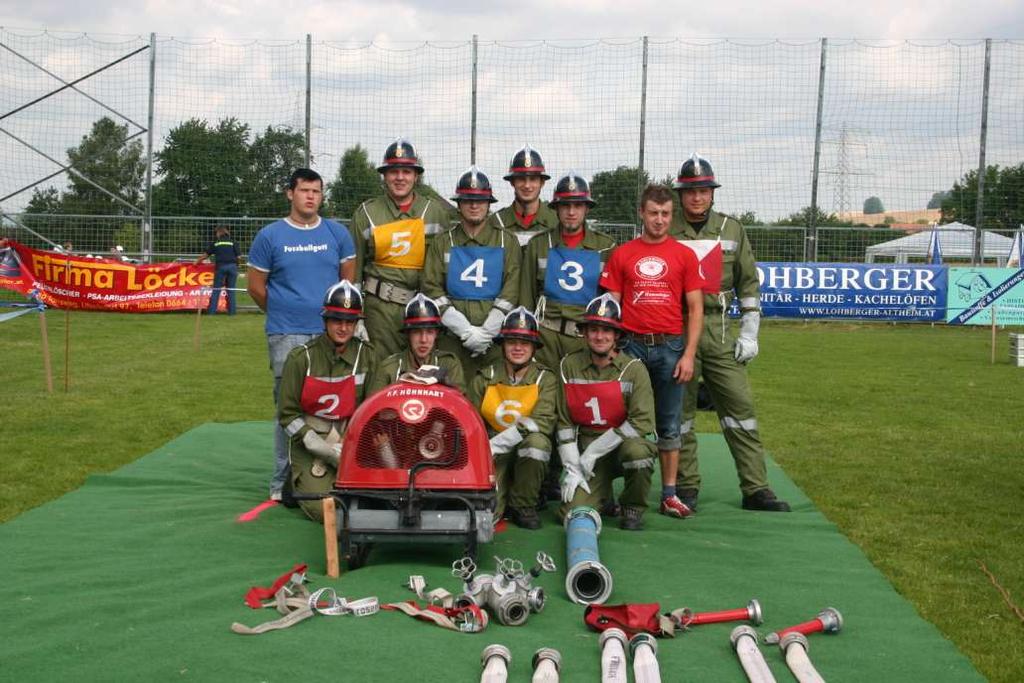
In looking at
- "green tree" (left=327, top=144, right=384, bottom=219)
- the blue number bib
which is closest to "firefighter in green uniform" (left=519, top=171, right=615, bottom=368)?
the blue number bib

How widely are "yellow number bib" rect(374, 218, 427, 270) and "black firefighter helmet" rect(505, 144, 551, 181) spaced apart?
2.30 ft

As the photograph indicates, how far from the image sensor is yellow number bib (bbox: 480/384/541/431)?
700cm

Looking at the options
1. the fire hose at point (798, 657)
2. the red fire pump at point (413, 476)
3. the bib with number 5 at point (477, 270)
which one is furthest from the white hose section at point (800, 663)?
the bib with number 5 at point (477, 270)

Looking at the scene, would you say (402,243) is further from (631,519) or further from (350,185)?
(350,185)

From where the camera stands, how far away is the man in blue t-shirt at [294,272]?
24.0 ft

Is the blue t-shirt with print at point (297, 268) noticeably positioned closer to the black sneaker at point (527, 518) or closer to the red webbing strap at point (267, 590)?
the black sneaker at point (527, 518)

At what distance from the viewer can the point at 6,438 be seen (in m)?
9.60

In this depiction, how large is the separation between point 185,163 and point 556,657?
2029cm

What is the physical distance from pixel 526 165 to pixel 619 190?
47.3 feet

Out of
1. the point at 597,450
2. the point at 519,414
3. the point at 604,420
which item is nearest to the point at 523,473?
the point at 519,414

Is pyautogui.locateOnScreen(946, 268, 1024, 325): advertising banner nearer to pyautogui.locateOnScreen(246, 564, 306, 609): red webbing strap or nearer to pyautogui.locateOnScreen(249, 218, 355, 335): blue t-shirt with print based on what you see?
pyautogui.locateOnScreen(249, 218, 355, 335): blue t-shirt with print

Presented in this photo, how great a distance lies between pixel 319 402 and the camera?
694 centimetres

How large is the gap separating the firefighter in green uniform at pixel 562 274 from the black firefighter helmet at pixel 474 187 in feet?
1.42

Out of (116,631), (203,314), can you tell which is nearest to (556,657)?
(116,631)
